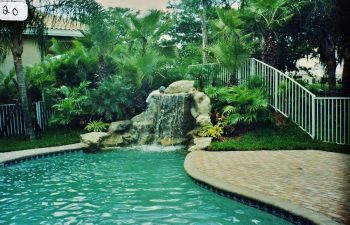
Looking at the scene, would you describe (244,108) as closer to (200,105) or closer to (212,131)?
→ (212,131)

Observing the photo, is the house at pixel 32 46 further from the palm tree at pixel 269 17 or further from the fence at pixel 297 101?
the palm tree at pixel 269 17

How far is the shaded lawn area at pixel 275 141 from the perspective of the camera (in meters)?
10.4

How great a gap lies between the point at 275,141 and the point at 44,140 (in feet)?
26.4

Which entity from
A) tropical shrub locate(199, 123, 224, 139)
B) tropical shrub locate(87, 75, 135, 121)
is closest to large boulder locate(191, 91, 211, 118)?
tropical shrub locate(199, 123, 224, 139)

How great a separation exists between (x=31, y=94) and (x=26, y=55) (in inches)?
202

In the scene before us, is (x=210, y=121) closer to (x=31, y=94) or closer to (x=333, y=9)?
(x=333, y=9)

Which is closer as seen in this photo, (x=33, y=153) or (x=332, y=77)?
(x=33, y=153)

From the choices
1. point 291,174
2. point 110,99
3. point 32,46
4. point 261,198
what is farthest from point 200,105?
point 32,46

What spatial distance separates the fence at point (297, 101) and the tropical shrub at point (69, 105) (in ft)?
15.5

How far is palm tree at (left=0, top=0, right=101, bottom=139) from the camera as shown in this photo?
12805 mm

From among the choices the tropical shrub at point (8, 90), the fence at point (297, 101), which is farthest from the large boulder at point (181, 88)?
the tropical shrub at point (8, 90)

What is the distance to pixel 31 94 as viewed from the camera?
51.8 feet

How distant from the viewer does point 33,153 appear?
445 inches

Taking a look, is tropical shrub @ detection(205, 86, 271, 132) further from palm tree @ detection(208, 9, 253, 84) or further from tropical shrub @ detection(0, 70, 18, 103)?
tropical shrub @ detection(0, 70, 18, 103)
